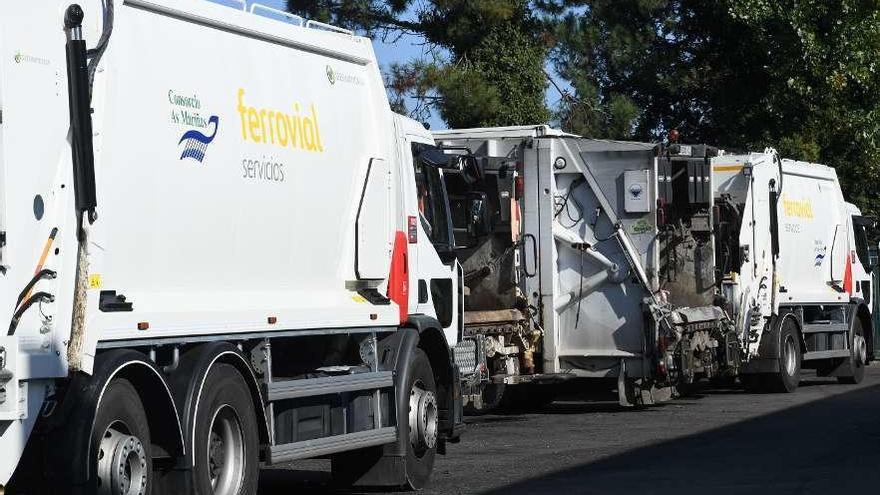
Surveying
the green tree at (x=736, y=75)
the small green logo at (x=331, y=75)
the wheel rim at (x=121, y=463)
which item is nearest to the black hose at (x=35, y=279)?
the wheel rim at (x=121, y=463)

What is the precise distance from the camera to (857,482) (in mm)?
11836

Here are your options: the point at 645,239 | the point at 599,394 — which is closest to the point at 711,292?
the point at 645,239

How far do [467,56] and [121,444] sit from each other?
2183 centimetres

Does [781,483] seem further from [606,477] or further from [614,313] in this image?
[614,313]

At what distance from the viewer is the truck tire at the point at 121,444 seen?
27.5ft

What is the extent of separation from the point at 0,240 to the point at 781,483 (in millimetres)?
6257

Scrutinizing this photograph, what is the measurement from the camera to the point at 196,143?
9711mm

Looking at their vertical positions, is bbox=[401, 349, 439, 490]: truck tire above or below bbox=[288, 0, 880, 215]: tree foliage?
below

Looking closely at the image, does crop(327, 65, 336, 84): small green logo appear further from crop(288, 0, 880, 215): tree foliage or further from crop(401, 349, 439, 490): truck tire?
crop(288, 0, 880, 215): tree foliage

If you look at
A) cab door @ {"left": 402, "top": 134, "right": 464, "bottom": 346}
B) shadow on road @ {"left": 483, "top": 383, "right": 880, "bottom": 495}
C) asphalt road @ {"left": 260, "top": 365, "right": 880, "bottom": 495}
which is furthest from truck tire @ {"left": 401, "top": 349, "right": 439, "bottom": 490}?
shadow on road @ {"left": 483, "top": 383, "right": 880, "bottom": 495}

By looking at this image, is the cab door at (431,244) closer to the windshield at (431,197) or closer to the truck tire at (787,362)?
the windshield at (431,197)

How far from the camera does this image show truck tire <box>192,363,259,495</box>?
9.49 metres

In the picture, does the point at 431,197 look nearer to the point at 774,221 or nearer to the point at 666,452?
the point at 666,452

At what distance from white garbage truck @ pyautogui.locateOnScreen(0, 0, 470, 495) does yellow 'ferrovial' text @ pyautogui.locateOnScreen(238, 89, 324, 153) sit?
0.02m
